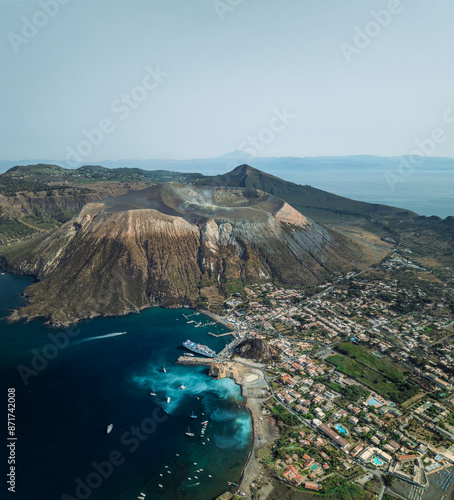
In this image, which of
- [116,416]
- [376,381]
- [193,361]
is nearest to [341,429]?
[376,381]

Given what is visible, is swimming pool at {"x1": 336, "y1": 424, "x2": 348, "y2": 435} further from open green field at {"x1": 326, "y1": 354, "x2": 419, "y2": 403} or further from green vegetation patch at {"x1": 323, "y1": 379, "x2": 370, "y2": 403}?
open green field at {"x1": 326, "y1": 354, "x2": 419, "y2": 403}

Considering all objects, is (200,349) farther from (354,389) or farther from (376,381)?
(376,381)

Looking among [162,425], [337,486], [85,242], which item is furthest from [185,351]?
[85,242]

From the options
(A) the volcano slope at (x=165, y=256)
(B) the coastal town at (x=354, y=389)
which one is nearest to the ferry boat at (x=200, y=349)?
(B) the coastal town at (x=354, y=389)

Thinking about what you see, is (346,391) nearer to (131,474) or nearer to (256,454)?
(256,454)

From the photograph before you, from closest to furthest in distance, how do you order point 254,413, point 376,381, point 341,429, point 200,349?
point 341,429 → point 254,413 → point 376,381 → point 200,349

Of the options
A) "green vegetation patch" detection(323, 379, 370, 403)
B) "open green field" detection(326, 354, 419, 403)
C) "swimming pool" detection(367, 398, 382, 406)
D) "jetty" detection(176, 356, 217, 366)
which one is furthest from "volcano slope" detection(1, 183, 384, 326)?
"swimming pool" detection(367, 398, 382, 406)

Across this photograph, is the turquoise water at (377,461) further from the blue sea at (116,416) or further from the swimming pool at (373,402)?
the blue sea at (116,416)
